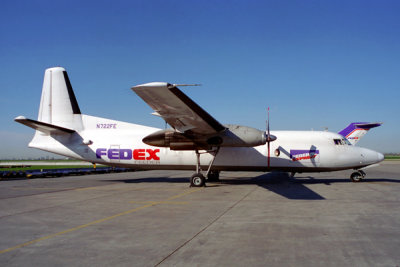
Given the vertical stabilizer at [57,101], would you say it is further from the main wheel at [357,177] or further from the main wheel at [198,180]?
the main wheel at [357,177]

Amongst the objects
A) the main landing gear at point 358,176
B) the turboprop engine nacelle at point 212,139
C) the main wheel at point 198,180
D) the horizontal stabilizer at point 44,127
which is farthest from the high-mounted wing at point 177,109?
the main landing gear at point 358,176

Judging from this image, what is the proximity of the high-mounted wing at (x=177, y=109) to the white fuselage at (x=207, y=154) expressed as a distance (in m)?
3.03

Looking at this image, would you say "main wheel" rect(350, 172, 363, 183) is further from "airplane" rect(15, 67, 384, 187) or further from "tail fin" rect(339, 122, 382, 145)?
"tail fin" rect(339, 122, 382, 145)

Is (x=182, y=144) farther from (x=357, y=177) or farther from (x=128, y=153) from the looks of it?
(x=357, y=177)

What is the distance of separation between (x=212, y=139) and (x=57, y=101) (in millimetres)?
10926

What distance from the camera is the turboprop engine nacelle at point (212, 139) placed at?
52.9 feet

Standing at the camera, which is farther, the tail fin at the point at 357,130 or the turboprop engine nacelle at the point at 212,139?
the tail fin at the point at 357,130

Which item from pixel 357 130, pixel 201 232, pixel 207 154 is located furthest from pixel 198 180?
pixel 357 130

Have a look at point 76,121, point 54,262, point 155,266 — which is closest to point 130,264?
point 155,266

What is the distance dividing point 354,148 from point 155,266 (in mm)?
17351

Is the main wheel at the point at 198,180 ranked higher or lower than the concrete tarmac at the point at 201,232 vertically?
higher

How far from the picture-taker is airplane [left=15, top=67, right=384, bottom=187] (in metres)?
16.8

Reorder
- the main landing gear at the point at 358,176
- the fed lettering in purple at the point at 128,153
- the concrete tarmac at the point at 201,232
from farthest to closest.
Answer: the main landing gear at the point at 358,176, the fed lettering in purple at the point at 128,153, the concrete tarmac at the point at 201,232

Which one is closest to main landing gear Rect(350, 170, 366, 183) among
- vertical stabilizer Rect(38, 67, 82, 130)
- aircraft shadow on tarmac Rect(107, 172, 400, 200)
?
aircraft shadow on tarmac Rect(107, 172, 400, 200)
